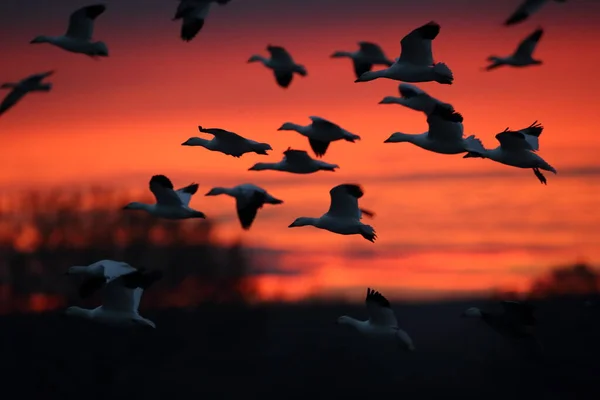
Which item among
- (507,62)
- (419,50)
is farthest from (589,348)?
(419,50)

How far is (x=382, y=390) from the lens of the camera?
75.5 m

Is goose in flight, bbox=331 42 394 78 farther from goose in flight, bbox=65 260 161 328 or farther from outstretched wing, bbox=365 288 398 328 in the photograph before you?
goose in flight, bbox=65 260 161 328

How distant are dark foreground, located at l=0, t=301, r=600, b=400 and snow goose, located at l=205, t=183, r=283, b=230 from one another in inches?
1790

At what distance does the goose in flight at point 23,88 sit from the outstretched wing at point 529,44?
8199mm

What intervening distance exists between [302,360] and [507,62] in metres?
53.1

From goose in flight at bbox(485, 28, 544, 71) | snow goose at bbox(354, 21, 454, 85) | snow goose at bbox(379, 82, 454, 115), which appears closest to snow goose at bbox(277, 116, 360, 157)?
snow goose at bbox(379, 82, 454, 115)

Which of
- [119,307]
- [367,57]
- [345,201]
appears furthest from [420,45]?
[119,307]

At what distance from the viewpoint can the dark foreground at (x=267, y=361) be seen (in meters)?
67.5

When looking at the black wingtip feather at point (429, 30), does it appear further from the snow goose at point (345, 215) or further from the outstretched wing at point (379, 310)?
the outstretched wing at point (379, 310)

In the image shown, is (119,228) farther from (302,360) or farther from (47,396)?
(302,360)

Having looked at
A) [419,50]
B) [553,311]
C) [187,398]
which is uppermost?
[419,50]

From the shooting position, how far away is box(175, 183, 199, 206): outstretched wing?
23.7 metres

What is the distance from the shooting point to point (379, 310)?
23188 mm

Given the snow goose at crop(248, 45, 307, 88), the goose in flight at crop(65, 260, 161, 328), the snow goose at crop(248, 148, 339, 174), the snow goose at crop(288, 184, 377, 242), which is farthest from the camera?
the snow goose at crop(248, 45, 307, 88)
